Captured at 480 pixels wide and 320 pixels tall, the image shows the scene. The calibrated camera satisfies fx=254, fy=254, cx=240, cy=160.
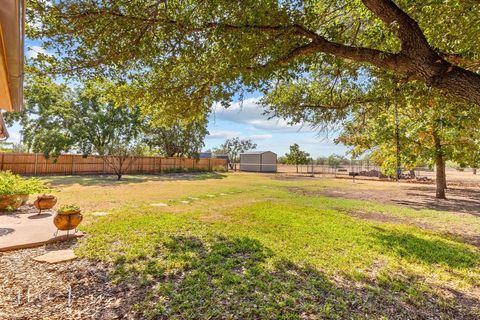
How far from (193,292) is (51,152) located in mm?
17239

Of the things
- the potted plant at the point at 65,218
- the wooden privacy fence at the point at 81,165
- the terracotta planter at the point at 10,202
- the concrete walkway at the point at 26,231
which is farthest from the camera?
the wooden privacy fence at the point at 81,165

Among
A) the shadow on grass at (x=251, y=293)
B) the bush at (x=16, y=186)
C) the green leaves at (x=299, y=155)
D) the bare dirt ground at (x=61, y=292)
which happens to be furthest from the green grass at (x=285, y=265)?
the green leaves at (x=299, y=155)

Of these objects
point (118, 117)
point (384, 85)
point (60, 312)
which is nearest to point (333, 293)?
point (60, 312)

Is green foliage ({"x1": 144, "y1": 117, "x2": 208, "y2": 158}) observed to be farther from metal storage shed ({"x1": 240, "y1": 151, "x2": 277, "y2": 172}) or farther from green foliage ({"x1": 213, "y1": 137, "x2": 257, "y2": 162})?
green foliage ({"x1": 213, "y1": 137, "x2": 257, "y2": 162})

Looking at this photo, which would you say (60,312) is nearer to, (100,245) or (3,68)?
(100,245)

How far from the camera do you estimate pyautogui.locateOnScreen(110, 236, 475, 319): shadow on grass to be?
259 centimetres

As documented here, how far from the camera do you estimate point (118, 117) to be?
58.1 ft

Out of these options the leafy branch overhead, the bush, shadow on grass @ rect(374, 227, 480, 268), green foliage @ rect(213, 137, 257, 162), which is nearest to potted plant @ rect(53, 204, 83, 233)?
the leafy branch overhead

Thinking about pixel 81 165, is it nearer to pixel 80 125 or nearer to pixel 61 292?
pixel 80 125

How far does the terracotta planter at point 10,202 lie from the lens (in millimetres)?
→ 6379

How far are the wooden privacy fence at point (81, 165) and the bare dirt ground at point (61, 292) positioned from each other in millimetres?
16840

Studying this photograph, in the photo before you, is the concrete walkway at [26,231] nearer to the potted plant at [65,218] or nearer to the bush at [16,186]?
the potted plant at [65,218]

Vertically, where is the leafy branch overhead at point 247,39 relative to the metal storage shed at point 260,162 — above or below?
above

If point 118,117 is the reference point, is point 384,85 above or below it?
below
